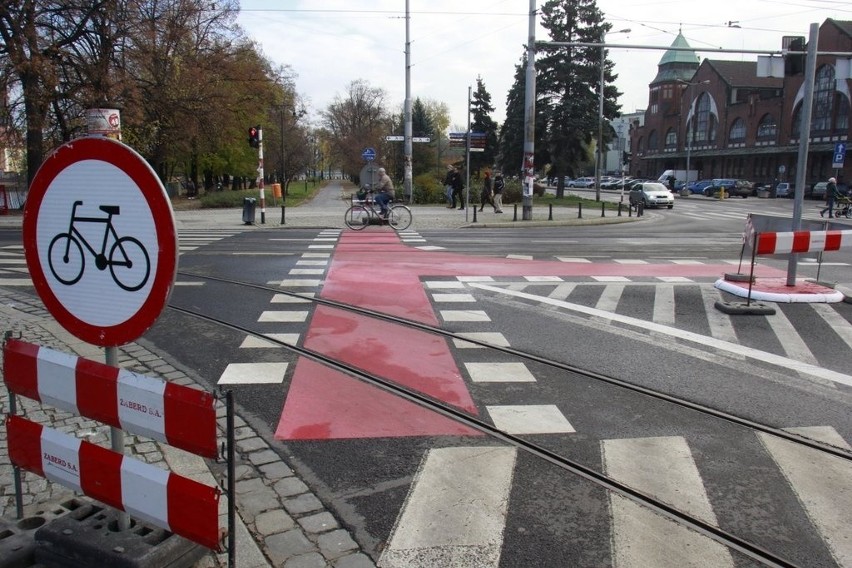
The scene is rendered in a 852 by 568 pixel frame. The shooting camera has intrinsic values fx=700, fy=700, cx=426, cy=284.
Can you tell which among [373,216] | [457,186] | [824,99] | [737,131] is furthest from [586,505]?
[737,131]

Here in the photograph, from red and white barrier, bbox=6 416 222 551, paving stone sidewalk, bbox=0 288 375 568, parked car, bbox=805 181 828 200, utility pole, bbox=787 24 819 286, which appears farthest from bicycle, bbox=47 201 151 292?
parked car, bbox=805 181 828 200

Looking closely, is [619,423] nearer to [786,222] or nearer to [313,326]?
[313,326]

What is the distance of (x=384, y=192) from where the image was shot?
837 inches

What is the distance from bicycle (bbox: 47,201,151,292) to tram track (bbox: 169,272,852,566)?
273 cm

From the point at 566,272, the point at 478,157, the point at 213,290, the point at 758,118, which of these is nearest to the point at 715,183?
the point at 758,118

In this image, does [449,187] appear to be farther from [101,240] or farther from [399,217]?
[101,240]

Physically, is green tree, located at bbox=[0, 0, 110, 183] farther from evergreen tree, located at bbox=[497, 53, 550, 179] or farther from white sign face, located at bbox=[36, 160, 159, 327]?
evergreen tree, located at bbox=[497, 53, 550, 179]

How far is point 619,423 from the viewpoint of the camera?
4.97m

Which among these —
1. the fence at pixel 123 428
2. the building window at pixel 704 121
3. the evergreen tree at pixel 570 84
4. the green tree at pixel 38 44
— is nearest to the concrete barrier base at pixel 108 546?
the fence at pixel 123 428

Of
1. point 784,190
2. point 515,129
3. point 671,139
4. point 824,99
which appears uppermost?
point 824,99

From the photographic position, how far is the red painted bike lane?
4906 millimetres

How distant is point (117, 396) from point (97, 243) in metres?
0.62

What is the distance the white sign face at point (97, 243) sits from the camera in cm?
260

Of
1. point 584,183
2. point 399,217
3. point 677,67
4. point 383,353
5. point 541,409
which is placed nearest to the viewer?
point 541,409
